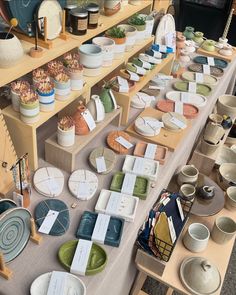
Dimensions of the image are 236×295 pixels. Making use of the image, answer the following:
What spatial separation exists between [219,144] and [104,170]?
2.48 ft

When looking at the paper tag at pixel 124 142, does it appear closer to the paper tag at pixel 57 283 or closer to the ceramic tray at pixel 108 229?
the ceramic tray at pixel 108 229

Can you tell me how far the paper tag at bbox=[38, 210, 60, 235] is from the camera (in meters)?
1.06

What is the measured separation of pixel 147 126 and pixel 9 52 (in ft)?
2.39

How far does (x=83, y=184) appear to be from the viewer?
1240mm

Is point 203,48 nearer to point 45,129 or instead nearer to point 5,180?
point 45,129

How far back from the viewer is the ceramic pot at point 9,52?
988mm

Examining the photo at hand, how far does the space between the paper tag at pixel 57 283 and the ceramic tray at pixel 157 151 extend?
61 cm

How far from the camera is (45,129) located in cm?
146

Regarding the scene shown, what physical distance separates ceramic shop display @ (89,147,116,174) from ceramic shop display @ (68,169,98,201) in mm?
40

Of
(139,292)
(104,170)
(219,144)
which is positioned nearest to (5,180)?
(104,170)

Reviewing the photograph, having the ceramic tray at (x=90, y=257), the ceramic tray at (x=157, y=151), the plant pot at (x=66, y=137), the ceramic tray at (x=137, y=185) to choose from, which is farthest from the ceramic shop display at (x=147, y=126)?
the ceramic tray at (x=90, y=257)

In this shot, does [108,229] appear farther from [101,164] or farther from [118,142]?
[118,142]

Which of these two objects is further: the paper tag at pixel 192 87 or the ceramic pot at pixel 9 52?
the paper tag at pixel 192 87

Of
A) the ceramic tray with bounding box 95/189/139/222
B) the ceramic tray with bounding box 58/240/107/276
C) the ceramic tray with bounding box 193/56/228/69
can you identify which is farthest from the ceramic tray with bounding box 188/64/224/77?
the ceramic tray with bounding box 58/240/107/276
